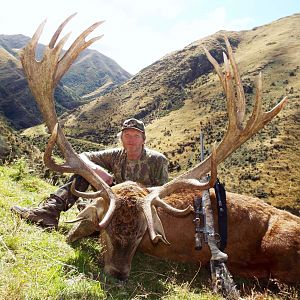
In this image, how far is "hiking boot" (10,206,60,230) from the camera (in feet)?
21.4

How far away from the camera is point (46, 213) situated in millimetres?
6734

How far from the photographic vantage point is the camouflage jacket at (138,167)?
807cm

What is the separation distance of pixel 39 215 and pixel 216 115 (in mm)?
118537

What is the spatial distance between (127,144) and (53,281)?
3.88 meters

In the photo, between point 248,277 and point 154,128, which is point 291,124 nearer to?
point 154,128

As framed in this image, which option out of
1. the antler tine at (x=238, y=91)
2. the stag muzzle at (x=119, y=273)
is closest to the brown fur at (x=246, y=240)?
the stag muzzle at (x=119, y=273)

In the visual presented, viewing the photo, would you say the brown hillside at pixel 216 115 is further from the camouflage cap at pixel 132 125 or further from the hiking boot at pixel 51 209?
the hiking boot at pixel 51 209

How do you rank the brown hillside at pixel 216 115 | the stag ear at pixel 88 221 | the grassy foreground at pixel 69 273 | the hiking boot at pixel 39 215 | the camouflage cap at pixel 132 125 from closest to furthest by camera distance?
1. the grassy foreground at pixel 69 273
2. the stag ear at pixel 88 221
3. the hiking boot at pixel 39 215
4. the camouflage cap at pixel 132 125
5. the brown hillside at pixel 216 115

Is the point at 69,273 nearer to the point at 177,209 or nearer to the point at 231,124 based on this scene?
the point at 177,209

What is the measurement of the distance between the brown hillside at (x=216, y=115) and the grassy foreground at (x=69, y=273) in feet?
214

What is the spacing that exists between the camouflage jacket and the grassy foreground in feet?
5.00

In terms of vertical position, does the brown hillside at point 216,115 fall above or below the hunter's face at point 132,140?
below

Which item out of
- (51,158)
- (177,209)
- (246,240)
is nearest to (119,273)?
(177,209)

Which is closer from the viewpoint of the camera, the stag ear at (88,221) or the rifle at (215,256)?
the rifle at (215,256)
